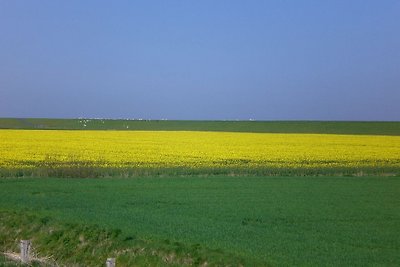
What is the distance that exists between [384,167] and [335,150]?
35.7 ft

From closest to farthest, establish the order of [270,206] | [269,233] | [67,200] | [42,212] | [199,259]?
[199,259] → [269,233] → [42,212] → [270,206] → [67,200]

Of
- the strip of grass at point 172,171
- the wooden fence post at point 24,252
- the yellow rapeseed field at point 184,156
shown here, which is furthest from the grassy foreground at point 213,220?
the yellow rapeseed field at point 184,156

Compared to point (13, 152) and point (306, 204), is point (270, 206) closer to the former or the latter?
point (306, 204)

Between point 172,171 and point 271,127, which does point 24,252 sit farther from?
point 271,127

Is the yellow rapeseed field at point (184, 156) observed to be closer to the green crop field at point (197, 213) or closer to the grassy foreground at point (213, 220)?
the green crop field at point (197, 213)

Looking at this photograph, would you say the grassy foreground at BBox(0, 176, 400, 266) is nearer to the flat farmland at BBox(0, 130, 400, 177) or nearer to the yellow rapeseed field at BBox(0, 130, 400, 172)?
the flat farmland at BBox(0, 130, 400, 177)

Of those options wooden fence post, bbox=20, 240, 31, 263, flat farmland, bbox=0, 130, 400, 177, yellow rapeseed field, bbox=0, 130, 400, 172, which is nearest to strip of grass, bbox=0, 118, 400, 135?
yellow rapeseed field, bbox=0, 130, 400, 172

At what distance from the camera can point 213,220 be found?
18172 millimetres

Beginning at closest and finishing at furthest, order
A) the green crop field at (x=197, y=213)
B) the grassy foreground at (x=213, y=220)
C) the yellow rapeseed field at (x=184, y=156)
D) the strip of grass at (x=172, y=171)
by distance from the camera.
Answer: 1. the grassy foreground at (x=213, y=220)
2. the green crop field at (x=197, y=213)
3. the strip of grass at (x=172, y=171)
4. the yellow rapeseed field at (x=184, y=156)

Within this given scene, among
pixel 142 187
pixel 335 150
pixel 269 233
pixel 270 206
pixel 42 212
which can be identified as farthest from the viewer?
pixel 335 150

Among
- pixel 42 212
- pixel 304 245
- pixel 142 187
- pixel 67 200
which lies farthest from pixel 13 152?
pixel 304 245

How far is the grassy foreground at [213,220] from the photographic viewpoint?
43.8 feet

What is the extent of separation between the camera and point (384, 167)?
126ft

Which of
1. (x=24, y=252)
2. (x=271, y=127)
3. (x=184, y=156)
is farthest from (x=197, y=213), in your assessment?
(x=271, y=127)
